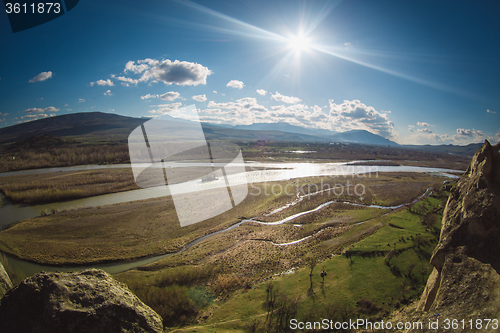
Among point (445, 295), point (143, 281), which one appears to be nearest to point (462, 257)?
point (445, 295)

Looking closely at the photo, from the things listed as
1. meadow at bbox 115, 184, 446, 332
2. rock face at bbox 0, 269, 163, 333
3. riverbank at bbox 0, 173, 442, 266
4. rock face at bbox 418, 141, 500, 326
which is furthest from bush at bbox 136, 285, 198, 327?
rock face at bbox 418, 141, 500, 326

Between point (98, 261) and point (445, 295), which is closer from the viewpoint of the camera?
point (445, 295)

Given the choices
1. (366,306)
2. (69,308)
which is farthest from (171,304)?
(366,306)

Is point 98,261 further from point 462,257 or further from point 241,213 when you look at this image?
point 462,257

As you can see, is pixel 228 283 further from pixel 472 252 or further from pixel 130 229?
pixel 130 229

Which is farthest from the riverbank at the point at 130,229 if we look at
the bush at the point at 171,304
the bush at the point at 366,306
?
the bush at the point at 366,306

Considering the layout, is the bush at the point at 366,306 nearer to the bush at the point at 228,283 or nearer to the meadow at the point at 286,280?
the meadow at the point at 286,280

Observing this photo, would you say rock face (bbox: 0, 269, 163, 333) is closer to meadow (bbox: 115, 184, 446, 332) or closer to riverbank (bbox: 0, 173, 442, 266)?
meadow (bbox: 115, 184, 446, 332)
